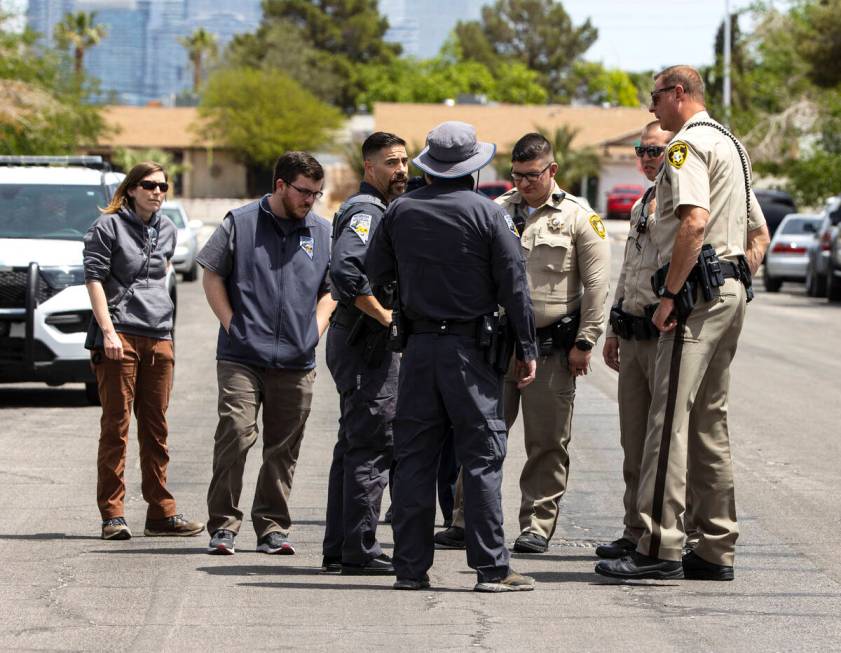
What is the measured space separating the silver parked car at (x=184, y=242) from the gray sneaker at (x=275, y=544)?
75.5 feet

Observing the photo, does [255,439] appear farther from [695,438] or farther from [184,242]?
[184,242]

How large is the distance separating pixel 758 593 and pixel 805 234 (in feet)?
91.3

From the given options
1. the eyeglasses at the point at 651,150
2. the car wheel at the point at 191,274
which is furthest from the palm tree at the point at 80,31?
the eyeglasses at the point at 651,150

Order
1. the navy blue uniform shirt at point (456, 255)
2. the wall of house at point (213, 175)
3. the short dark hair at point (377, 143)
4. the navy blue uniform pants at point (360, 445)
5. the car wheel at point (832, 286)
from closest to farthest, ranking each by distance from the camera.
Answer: the navy blue uniform shirt at point (456, 255), the navy blue uniform pants at point (360, 445), the short dark hair at point (377, 143), the car wheel at point (832, 286), the wall of house at point (213, 175)

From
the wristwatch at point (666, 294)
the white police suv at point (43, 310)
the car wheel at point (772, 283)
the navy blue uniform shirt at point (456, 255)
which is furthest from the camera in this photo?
the car wheel at point (772, 283)

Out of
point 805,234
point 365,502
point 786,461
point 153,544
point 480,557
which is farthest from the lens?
point 805,234

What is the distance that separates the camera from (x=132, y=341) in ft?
28.6

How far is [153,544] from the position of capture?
27.5 ft

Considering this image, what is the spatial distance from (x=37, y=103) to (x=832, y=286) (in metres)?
18.3

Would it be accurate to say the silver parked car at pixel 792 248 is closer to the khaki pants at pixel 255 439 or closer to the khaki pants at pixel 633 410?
the khaki pants at pixel 633 410

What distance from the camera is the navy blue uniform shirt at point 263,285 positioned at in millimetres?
8031

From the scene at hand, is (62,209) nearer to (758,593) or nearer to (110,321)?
(110,321)

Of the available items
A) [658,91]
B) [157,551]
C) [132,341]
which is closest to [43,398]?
[132,341]

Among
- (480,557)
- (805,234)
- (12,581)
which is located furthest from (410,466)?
(805,234)
